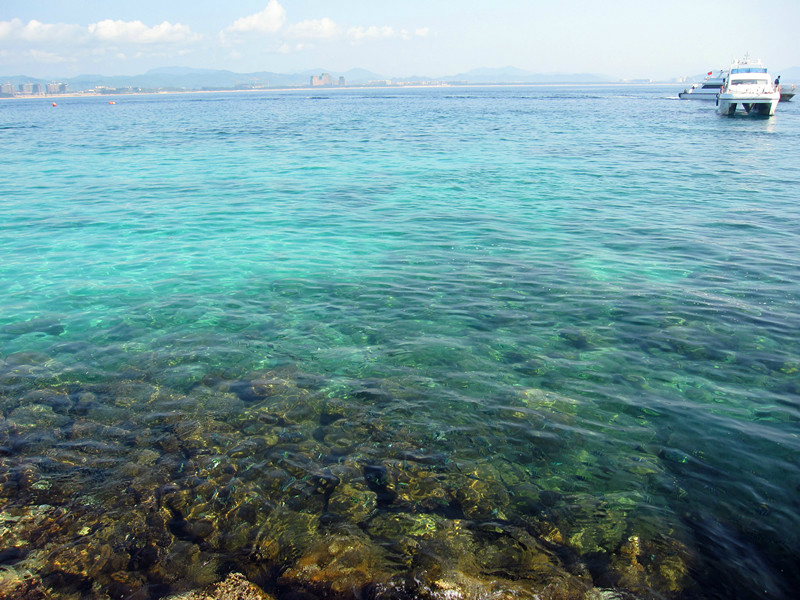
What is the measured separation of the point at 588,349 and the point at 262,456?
5.97m

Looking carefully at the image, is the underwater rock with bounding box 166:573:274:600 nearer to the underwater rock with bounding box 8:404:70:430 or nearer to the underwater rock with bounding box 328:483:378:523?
the underwater rock with bounding box 328:483:378:523

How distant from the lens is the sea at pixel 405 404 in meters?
5.07

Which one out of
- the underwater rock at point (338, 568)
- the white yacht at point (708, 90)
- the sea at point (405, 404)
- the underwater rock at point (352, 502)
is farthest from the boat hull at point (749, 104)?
the underwater rock at point (338, 568)

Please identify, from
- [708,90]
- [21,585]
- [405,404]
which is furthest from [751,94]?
[21,585]

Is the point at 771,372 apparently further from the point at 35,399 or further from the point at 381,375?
the point at 35,399

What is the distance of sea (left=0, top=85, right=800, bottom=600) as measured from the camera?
5.07m

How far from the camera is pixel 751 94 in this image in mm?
53844

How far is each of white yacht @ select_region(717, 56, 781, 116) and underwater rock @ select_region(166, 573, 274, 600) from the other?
6586 centimetres

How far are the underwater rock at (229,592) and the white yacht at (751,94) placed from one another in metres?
65.9

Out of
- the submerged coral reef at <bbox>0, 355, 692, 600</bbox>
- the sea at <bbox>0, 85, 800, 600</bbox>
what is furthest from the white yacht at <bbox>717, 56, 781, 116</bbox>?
the submerged coral reef at <bbox>0, 355, 692, 600</bbox>

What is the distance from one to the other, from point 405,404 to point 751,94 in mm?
64197

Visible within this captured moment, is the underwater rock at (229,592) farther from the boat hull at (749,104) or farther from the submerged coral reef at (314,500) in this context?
the boat hull at (749,104)

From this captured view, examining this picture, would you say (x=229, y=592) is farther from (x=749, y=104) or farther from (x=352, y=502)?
(x=749, y=104)

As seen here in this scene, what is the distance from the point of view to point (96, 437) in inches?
270
